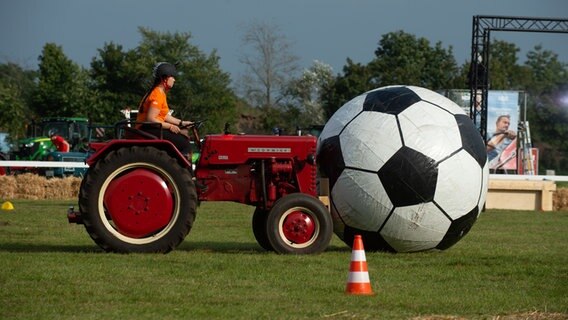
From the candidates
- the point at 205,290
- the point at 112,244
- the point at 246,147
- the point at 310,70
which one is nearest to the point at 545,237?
the point at 246,147

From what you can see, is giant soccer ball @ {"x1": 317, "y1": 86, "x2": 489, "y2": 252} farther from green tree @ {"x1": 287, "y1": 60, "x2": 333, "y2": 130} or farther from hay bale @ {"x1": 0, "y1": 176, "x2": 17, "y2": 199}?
green tree @ {"x1": 287, "y1": 60, "x2": 333, "y2": 130}

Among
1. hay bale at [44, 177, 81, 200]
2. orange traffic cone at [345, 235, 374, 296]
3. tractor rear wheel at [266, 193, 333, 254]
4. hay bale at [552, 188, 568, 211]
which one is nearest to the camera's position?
orange traffic cone at [345, 235, 374, 296]

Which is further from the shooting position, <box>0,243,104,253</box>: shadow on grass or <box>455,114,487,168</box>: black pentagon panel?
<box>0,243,104,253</box>: shadow on grass

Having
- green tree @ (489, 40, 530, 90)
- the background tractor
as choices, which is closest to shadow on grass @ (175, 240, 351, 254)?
the background tractor

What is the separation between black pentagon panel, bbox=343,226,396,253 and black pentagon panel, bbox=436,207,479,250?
2.17 ft

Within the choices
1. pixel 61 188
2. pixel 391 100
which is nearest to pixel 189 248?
pixel 391 100

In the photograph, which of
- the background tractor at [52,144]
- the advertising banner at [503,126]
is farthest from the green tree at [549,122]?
the background tractor at [52,144]

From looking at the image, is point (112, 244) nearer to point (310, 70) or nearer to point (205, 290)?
point (205, 290)

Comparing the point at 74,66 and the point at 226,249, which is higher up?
the point at 74,66

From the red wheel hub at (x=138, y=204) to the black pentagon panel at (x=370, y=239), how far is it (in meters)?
2.21

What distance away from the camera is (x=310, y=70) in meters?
85.5

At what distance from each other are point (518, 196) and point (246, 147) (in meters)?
15.7

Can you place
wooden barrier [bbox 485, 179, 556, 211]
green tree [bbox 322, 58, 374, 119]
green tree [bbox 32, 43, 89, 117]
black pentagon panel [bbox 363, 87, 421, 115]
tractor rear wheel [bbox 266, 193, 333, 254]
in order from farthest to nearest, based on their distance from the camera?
green tree [bbox 322, 58, 374, 119]
green tree [bbox 32, 43, 89, 117]
wooden barrier [bbox 485, 179, 556, 211]
black pentagon panel [bbox 363, 87, 421, 115]
tractor rear wheel [bbox 266, 193, 333, 254]

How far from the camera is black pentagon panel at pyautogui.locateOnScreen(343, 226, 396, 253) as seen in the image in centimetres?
1284
